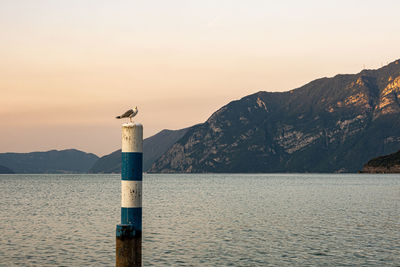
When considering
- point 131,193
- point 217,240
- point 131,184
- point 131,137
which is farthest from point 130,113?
point 217,240

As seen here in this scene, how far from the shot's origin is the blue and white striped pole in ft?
41.7

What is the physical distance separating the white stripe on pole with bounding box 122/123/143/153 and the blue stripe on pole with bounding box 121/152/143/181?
0.42 ft

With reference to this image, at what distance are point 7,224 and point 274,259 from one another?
30.6 m

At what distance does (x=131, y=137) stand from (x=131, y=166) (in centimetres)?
73

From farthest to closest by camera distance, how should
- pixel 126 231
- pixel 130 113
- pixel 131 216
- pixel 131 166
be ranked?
pixel 130 113 → pixel 126 231 → pixel 131 216 → pixel 131 166

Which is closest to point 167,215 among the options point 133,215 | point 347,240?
point 347,240

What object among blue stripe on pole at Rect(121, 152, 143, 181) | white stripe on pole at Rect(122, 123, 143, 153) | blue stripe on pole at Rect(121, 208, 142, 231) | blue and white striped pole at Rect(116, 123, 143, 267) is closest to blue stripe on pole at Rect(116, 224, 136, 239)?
blue and white striped pole at Rect(116, 123, 143, 267)

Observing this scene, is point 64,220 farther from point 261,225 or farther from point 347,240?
point 347,240

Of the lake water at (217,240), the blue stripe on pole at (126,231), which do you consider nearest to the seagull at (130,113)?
the blue stripe on pole at (126,231)

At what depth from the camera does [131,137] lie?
12.7 m

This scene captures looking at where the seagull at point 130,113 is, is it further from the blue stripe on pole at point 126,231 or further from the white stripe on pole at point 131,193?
the blue stripe on pole at point 126,231

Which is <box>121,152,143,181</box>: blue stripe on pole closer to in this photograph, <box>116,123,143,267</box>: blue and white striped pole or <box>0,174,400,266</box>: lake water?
<box>116,123,143,267</box>: blue and white striped pole

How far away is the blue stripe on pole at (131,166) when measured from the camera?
12672mm

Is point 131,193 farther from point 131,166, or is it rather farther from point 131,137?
point 131,137
